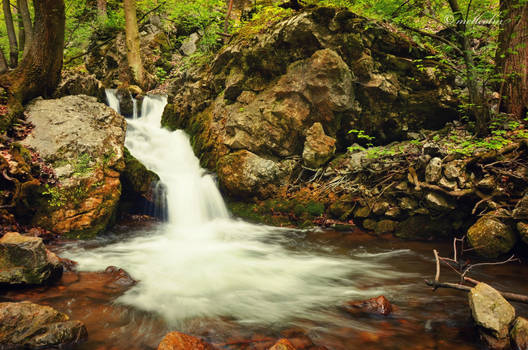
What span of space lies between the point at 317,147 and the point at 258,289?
15.4 ft

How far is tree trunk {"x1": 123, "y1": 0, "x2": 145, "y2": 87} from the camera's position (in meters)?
13.7

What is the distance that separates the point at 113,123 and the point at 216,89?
3704mm

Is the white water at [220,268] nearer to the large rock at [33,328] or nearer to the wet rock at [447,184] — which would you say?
the large rock at [33,328]

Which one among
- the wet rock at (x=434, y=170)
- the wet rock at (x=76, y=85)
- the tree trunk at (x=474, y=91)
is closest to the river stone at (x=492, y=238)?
the wet rock at (x=434, y=170)

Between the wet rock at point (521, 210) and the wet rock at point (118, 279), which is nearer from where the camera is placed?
the wet rock at point (118, 279)

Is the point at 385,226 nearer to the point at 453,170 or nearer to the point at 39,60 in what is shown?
the point at 453,170

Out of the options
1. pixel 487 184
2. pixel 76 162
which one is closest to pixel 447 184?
pixel 487 184

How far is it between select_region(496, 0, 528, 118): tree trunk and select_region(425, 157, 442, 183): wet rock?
2.75 meters

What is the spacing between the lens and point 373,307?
3.17 metres

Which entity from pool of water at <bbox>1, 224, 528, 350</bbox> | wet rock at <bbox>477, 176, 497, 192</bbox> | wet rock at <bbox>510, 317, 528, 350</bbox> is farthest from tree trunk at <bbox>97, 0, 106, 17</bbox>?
wet rock at <bbox>510, 317, 528, 350</bbox>

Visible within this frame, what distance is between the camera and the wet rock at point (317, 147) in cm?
775

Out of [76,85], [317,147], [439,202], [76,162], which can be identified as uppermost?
[76,85]

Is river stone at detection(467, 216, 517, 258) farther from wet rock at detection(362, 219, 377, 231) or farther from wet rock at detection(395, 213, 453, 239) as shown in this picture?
wet rock at detection(362, 219, 377, 231)

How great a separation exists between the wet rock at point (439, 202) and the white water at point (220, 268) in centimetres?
153
